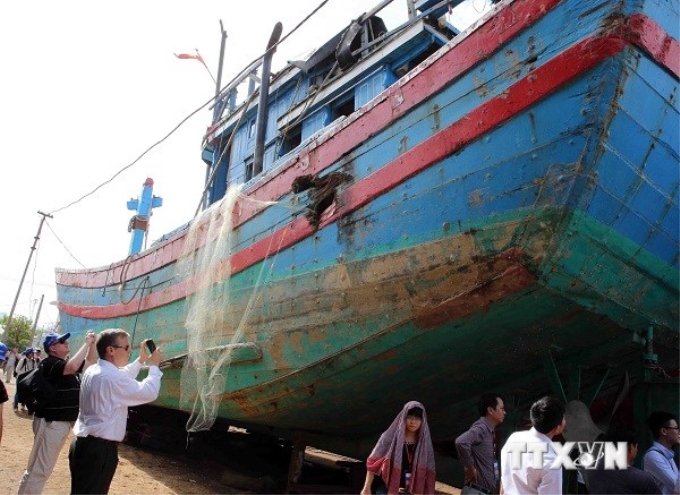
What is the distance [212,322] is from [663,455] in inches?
161

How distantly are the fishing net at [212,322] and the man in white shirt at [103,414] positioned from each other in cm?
186

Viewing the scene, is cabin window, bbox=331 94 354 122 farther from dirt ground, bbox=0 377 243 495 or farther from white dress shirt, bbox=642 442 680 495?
white dress shirt, bbox=642 442 680 495

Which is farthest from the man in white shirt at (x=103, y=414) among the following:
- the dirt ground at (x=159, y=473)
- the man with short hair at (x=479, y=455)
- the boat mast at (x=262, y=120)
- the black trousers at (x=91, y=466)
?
the boat mast at (x=262, y=120)

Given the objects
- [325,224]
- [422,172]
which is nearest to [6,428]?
[325,224]

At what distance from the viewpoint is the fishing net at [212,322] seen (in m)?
5.09

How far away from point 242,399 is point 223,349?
55 cm

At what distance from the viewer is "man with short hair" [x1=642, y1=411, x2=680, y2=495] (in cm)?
330

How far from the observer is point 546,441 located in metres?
2.54

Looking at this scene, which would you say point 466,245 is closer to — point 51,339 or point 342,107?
point 51,339

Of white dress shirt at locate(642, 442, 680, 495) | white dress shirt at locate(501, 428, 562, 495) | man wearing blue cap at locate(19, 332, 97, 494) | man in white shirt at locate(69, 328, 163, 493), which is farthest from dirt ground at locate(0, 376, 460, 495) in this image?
white dress shirt at locate(501, 428, 562, 495)

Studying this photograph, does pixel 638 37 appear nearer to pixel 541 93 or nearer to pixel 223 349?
pixel 541 93

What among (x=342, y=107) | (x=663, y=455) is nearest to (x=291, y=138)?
(x=342, y=107)

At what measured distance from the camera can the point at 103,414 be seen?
2846mm

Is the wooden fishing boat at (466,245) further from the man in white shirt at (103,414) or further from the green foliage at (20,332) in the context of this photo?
the green foliage at (20,332)
